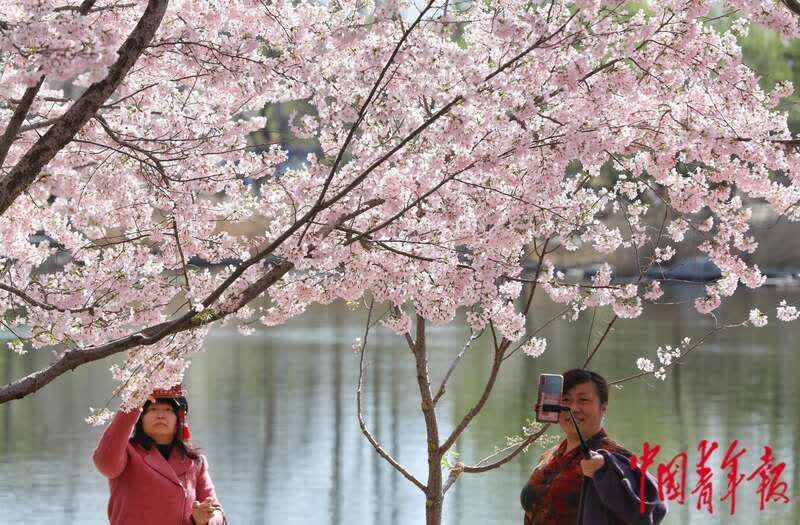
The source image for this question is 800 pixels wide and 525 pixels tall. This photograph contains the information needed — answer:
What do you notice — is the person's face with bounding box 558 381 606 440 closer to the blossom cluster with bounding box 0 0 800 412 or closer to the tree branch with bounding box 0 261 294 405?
the blossom cluster with bounding box 0 0 800 412

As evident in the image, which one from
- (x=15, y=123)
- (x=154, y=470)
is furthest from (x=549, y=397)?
(x=15, y=123)

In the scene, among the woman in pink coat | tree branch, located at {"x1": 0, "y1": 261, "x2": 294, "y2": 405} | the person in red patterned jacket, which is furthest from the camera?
the woman in pink coat

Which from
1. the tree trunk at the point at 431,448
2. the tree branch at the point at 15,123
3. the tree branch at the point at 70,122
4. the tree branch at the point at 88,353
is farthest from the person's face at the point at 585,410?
the tree trunk at the point at 431,448

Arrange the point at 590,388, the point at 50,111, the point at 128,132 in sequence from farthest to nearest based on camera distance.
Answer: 1. the point at 50,111
2. the point at 128,132
3. the point at 590,388

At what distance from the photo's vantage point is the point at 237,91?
4.63 m

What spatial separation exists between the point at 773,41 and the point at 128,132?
125ft

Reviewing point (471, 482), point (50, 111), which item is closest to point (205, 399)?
point (471, 482)

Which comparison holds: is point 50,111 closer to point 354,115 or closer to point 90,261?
point 90,261

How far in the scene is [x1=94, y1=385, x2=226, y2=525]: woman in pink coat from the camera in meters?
3.25

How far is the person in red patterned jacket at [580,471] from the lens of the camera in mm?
2627

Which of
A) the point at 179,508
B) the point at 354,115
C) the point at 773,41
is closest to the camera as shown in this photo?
the point at 179,508

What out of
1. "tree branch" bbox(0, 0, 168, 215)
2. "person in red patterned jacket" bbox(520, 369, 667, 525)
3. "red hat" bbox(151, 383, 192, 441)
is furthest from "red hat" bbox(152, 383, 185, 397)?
"person in red patterned jacket" bbox(520, 369, 667, 525)

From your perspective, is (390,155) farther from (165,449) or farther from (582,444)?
(165,449)

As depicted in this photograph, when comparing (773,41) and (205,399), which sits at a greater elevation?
(773,41)
